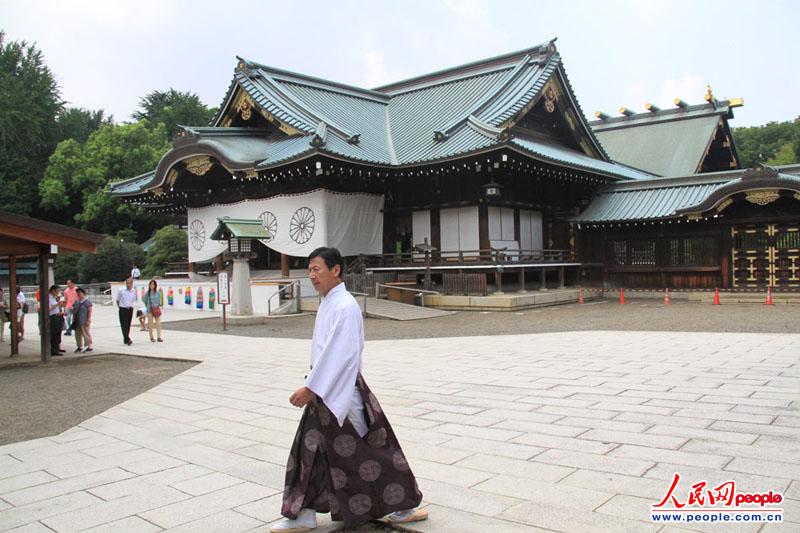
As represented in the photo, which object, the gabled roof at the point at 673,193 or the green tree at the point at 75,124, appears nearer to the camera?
the gabled roof at the point at 673,193

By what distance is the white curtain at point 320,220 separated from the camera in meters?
21.4

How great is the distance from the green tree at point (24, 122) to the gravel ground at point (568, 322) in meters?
33.6

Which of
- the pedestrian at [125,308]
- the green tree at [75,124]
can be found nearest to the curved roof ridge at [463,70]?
the pedestrian at [125,308]

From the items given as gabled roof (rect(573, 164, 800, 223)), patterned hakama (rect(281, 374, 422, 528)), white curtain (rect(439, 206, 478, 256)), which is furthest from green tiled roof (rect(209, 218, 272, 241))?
patterned hakama (rect(281, 374, 422, 528))

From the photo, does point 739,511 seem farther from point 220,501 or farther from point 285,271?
point 285,271

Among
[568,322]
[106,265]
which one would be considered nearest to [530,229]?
[568,322]

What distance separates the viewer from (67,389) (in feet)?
28.6

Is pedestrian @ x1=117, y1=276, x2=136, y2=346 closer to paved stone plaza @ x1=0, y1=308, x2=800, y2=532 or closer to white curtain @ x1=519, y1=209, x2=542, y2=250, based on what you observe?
paved stone plaza @ x1=0, y1=308, x2=800, y2=532

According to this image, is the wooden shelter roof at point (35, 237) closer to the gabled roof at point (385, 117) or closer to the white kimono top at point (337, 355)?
the white kimono top at point (337, 355)

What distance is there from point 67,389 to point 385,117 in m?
20.1

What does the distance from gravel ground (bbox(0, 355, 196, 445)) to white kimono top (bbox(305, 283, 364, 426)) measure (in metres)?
4.07

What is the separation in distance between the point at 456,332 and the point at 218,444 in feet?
29.1

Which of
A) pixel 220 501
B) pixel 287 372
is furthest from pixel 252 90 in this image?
pixel 220 501

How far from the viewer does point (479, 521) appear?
3.65 meters
